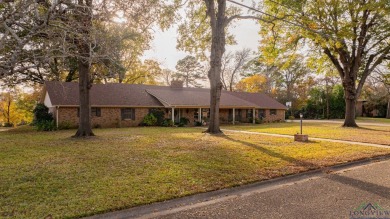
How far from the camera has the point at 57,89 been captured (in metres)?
23.0

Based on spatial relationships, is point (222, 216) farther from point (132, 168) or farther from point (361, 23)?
point (361, 23)

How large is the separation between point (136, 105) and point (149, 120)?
6.50 feet

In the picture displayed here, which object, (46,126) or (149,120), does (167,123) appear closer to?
(149,120)

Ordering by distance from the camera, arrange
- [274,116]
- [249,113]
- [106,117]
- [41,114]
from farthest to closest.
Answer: [274,116] → [249,113] → [106,117] → [41,114]

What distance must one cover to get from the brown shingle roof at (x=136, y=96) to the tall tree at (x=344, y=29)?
34.1ft

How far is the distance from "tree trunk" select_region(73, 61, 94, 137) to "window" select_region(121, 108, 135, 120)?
948cm

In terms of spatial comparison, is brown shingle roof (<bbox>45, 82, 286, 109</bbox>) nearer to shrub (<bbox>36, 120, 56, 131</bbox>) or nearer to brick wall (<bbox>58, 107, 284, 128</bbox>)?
brick wall (<bbox>58, 107, 284, 128</bbox>)

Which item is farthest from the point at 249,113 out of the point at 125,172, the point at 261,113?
the point at 125,172

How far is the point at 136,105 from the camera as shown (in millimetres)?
24562

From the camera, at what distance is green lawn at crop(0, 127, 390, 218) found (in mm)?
4605

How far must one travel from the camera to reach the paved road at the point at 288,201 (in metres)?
4.25

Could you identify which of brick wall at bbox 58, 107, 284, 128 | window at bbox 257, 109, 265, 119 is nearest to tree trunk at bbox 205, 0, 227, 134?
brick wall at bbox 58, 107, 284, 128

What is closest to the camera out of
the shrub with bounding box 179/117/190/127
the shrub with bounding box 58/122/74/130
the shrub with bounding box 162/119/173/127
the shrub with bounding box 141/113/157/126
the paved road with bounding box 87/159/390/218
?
the paved road with bounding box 87/159/390/218

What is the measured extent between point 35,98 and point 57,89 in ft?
43.7
